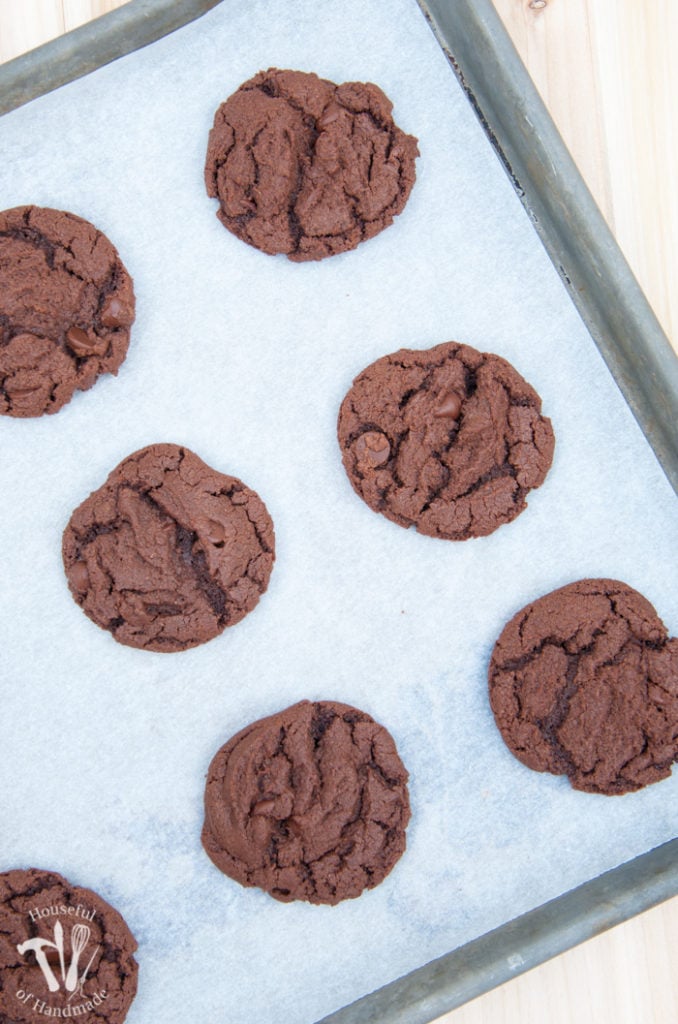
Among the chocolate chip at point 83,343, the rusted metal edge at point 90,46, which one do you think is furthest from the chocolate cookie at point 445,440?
the rusted metal edge at point 90,46

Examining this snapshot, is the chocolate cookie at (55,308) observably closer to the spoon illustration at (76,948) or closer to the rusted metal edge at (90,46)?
the rusted metal edge at (90,46)

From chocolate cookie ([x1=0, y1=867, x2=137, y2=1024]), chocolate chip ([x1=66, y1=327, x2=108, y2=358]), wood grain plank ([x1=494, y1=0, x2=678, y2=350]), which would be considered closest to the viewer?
chocolate cookie ([x1=0, y1=867, x2=137, y2=1024])

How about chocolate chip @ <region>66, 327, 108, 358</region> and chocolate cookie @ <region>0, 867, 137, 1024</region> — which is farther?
chocolate chip @ <region>66, 327, 108, 358</region>

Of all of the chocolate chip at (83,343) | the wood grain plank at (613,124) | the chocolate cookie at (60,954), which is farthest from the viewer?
the wood grain plank at (613,124)

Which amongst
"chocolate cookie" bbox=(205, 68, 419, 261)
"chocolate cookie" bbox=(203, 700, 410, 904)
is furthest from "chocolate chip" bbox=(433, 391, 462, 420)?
"chocolate cookie" bbox=(203, 700, 410, 904)

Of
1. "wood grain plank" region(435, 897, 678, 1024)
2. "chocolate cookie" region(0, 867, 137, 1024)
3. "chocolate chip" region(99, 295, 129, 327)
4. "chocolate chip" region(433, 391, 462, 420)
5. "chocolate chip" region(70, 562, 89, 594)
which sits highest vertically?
"chocolate chip" region(99, 295, 129, 327)

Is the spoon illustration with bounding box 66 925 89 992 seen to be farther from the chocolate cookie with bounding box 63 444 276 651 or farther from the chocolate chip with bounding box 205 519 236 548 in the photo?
the chocolate chip with bounding box 205 519 236 548

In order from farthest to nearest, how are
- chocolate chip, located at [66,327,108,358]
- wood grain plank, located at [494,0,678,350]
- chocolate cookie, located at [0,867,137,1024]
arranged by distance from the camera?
wood grain plank, located at [494,0,678,350], chocolate chip, located at [66,327,108,358], chocolate cookie, located at [0,867,137,1024]

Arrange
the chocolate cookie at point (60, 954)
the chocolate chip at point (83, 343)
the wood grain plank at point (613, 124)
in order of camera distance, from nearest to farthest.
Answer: the chocolate cookie at point (60, 954) < the chocolate chip at point (83, 343) < the wood grain plank at point (613, 124)
